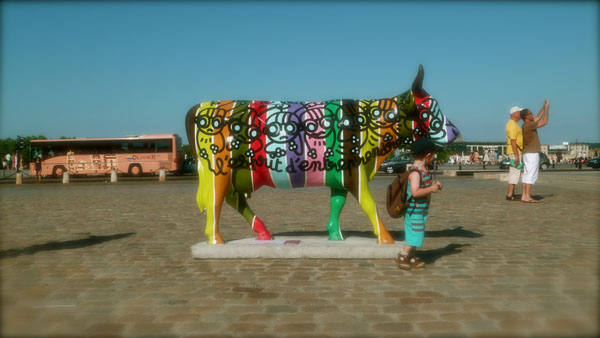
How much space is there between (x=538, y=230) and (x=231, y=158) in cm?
509

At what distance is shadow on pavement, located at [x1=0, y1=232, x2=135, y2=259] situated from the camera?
6566 millimetres

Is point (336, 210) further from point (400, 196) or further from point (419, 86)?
point (419, 86)

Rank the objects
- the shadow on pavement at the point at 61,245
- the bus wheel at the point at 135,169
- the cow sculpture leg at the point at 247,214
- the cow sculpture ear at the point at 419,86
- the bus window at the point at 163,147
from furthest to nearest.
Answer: the bus window at the point at 163,147
the bus wheel at the point at 135,169
the shadow on pavement at the point at 61,245
the cow sculpture leg at the point at 247,214
the cow sculpture ear at the point at 419,86

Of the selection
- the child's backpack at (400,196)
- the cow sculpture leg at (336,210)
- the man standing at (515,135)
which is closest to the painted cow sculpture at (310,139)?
the cow sculpture leg at (336,210)

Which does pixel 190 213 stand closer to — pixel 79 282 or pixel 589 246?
pixel 79 282

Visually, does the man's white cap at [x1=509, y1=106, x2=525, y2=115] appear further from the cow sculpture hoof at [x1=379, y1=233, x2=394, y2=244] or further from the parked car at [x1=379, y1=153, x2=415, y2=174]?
the parked car at [x1=379, y1=153, x2=415, y2=174]

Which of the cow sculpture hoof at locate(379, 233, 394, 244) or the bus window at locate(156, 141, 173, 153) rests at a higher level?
the bus window at locate(156, 141, 173, 153)

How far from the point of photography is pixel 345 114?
19.3 feet

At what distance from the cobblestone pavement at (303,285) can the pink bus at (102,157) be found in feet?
84.8

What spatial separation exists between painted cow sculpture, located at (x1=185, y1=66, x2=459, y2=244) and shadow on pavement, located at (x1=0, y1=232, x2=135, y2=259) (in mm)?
2508

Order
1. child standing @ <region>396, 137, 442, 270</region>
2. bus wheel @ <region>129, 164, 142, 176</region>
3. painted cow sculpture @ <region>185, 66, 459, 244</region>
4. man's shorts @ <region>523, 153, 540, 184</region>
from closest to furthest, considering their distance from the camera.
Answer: child standing @ <region>396, 137, 442, 270</region>
painted cow sculpture @ <region>185, 66, 459, 244</region>
man's shorts @ <region>523, 153, 540, 184</region>
bus wheel @ <region>129, 164, 142, 176</region>

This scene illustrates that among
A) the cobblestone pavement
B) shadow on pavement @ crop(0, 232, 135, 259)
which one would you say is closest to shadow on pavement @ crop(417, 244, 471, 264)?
the cobblestone pavement

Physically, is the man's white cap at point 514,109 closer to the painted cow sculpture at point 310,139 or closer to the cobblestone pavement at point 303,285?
the cobblestone pavement at point 303,285

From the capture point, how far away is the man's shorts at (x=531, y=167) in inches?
444
